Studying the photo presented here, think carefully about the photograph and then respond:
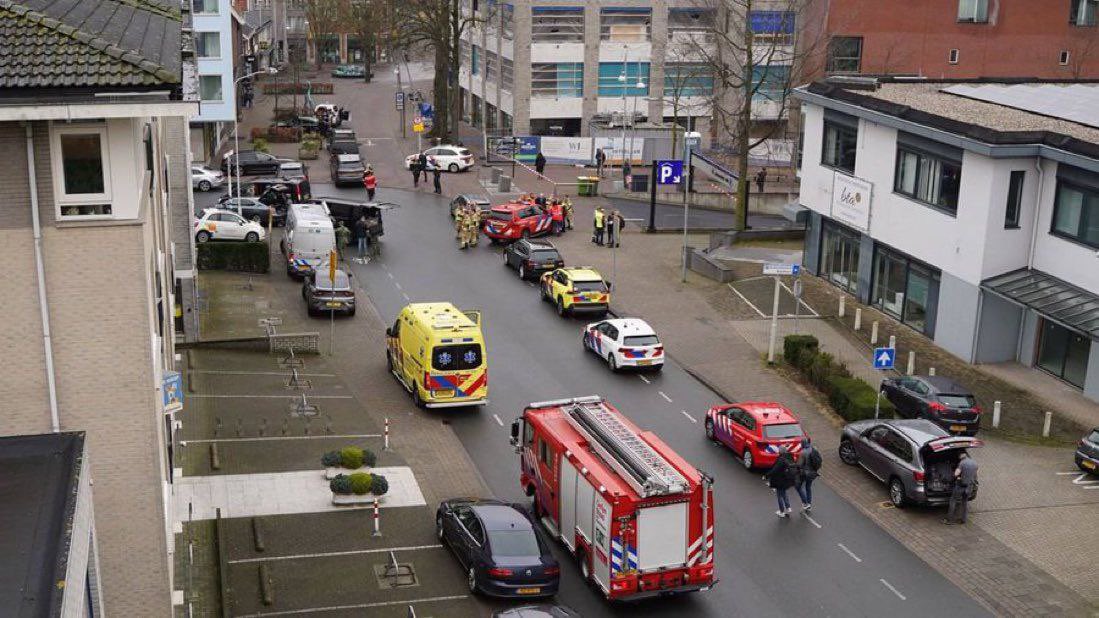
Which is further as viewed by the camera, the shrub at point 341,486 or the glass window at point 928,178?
the glass window at point 928,178

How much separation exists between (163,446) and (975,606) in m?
15.2

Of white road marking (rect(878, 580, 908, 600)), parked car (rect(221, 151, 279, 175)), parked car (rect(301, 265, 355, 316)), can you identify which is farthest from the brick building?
parked car (rect(221, 151, 279, 175))

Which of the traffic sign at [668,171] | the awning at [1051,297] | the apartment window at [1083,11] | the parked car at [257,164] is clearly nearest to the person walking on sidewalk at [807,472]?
the awning at [1051,297]

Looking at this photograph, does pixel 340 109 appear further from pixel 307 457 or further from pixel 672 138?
pixel 307 457

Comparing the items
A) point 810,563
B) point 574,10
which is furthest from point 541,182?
point 810,563

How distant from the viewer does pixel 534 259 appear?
48062mm

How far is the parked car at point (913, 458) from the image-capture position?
28.1 metres

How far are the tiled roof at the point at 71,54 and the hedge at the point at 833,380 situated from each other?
20.6 meters

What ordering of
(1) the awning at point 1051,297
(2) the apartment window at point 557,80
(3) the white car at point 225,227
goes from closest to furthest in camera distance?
1. (1) the awning at point 1051,297
2. (3) the white car at point 225,227
3. (2) the apartment window at point 557,80

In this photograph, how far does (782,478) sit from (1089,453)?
8.09 m

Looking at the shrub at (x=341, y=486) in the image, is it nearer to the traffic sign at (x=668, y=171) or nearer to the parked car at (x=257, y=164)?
the traffic sign at (x=668, y=171)

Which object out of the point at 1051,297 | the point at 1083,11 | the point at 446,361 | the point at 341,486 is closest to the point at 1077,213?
the point at 1051,297

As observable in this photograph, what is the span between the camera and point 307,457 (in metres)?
30.2

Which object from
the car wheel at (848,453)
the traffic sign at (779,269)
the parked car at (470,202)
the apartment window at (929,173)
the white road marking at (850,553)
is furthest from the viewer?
the parked car at (470,202)
